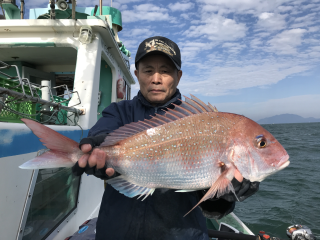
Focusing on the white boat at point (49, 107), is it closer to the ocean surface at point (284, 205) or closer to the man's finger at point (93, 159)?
the man's finger at point (93, 159)

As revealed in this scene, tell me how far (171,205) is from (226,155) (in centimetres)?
74

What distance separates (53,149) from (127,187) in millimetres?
675

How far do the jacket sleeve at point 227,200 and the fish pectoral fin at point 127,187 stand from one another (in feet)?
1.87

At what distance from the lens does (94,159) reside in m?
1.62

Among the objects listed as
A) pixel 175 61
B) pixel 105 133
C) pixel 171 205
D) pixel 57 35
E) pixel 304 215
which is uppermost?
pixel 57 35

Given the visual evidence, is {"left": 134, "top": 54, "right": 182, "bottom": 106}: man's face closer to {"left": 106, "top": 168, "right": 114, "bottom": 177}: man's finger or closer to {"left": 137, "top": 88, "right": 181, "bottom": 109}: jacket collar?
{"left": 137, "top": 88, "right": 181, "bottom": 109}: jacket collar

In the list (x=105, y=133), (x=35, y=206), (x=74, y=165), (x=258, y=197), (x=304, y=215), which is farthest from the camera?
(x=258, y=197)

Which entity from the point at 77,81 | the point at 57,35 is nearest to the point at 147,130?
the point at 77,81

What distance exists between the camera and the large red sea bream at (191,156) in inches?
67.9

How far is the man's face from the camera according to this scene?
2260mm

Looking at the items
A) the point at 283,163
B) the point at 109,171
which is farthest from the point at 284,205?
the point at 109,171

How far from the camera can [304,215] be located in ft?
26.4

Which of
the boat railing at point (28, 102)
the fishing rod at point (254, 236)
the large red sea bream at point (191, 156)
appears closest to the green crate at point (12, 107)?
the boat railing at point (28, 102)

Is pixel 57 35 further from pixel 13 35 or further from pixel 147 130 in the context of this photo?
pixel 147 130
